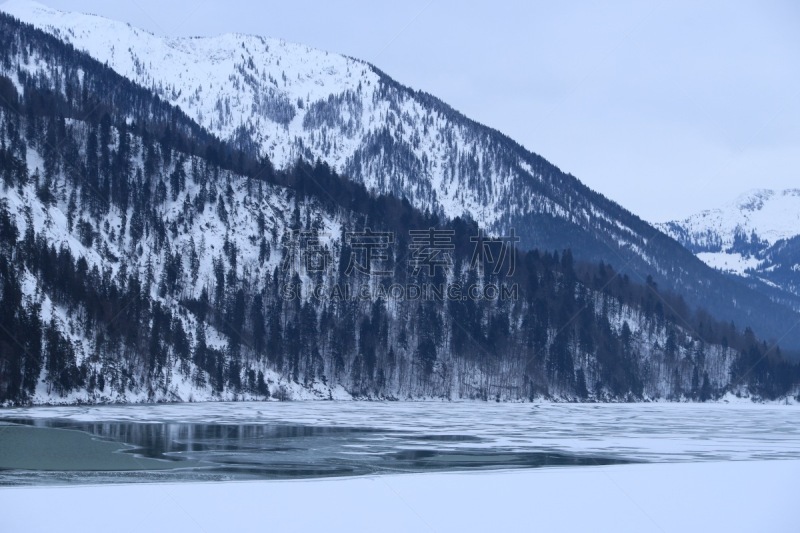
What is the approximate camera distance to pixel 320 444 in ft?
165

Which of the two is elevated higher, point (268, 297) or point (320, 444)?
point (268, 297)

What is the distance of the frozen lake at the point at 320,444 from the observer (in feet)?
125

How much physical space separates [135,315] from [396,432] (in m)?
61.9

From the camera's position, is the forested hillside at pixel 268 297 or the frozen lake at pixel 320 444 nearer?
the frozen lake at pixel 320 444

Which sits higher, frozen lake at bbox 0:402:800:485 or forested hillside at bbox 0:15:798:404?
forested hillside at bbox 0:15:798:404

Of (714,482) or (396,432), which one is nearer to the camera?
(714,482)

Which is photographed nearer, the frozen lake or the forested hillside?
the frozen lake

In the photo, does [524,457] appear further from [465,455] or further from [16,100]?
[16,100]

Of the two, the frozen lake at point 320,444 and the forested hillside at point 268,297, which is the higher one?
the forested hillside at point 268,297

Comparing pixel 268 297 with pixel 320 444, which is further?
pixel 268 297

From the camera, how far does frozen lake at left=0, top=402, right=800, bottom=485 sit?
38.2 meters

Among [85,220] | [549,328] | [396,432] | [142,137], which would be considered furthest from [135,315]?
[549,328]

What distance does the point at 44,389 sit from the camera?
8988 centimetres

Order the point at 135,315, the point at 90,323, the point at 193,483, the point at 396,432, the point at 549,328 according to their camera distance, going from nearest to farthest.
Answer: the point at 193,483, the point at 396,432, the point at 90,323, the point at 135,315, the point at 549,328
